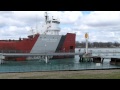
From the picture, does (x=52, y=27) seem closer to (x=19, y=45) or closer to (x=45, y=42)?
(x=45, y=42)

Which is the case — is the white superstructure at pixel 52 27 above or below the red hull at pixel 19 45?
above

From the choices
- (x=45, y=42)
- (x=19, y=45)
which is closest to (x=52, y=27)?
(x=45, y=42)

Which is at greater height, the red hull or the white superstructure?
the white superstructure

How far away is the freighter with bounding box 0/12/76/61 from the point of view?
124ft

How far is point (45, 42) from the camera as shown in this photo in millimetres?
39094

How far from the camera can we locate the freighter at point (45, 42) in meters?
37.9
